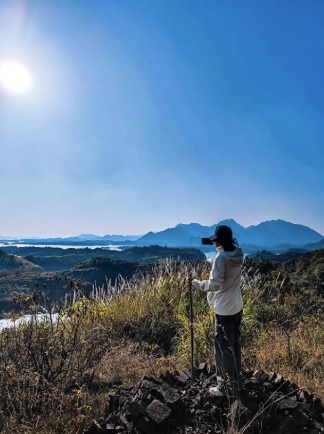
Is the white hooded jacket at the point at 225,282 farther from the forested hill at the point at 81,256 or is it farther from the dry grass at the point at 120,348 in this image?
the forested hill at the point at 81,256

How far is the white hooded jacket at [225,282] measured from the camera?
419cm

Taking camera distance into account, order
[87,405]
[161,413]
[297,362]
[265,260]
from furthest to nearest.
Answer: [265,260]
[297,362]
[87,405]
[161,413]

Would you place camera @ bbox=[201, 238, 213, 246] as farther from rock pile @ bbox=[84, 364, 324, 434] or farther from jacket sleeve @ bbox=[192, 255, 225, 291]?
rock pile @ bbox=[84, 364, 324, 434]

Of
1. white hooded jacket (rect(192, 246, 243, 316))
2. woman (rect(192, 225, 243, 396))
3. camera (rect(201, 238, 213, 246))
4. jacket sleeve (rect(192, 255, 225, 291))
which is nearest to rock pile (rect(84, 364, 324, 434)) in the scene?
woman (rect(192, 225, 243, 396))

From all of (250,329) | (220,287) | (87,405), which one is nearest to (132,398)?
(87,405)

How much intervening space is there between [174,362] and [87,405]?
6.75 ft

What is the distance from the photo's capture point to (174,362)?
19.6 feet

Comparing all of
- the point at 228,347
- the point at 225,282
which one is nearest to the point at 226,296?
the point at 225,282

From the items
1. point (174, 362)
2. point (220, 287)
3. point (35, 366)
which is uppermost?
point (220, 287)

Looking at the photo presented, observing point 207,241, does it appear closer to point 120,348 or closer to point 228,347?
point 228,347

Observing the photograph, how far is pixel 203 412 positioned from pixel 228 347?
0.74 metres

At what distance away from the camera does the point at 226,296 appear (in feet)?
14.1

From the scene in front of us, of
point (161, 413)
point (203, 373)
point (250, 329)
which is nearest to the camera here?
point (161, 413)

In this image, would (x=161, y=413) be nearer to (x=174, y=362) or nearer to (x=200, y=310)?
(x=174, y=362)
